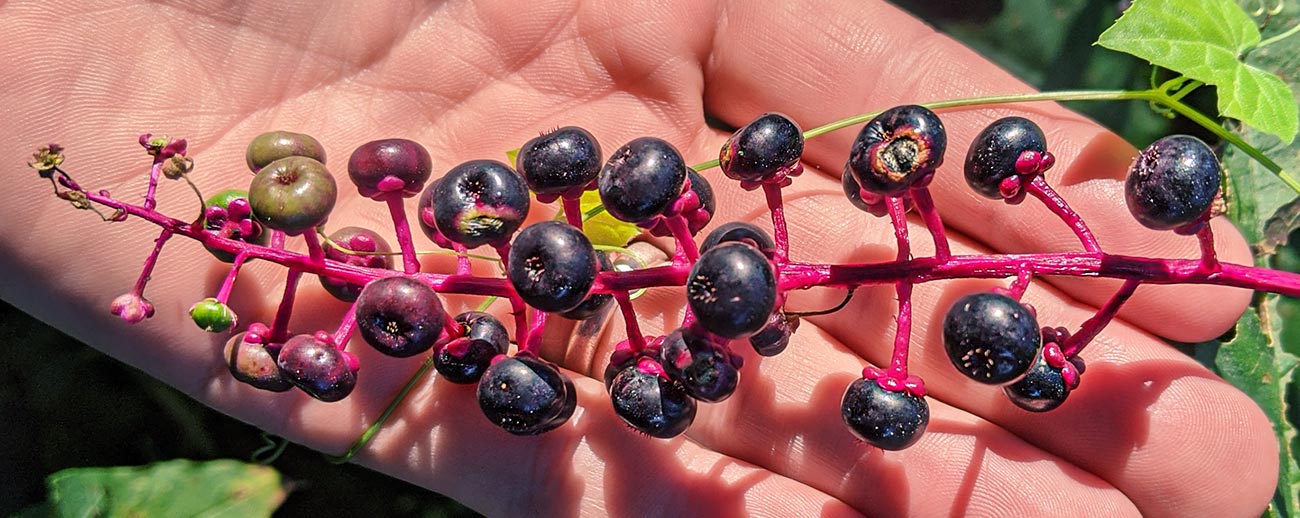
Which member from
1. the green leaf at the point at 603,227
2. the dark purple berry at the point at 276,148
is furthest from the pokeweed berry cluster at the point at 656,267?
the green leaf at the point at 603,227

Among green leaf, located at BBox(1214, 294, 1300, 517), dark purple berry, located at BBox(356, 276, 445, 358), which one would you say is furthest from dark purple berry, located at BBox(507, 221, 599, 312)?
green leaf, located at BBox(1214, 294, 1300, 517)

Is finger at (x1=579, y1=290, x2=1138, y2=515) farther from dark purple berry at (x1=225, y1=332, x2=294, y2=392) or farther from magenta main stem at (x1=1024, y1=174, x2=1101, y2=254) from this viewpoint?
dark purple berry at (x1=225, y1=332, x2=294, y2=392)

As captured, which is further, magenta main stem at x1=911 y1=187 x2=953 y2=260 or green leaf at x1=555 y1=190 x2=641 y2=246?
green leaf at x1=555 y1=190 x2=641 y2=246

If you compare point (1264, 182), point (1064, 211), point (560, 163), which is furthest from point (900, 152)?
point (1264, 182)

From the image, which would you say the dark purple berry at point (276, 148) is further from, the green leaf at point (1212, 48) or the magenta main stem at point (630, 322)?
the green leaf at point (1212, 48)

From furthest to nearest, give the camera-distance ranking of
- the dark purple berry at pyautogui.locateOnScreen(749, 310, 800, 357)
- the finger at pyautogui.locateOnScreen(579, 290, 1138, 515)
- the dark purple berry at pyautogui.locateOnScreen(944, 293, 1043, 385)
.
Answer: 1. the finger at pyautogui.locateOnScreen(579, 290, 1138, 515)
2. the dark purple berry at pyautogui.locateOnScreen(749, 310, 800, 357)
3. the dark purple berry at pyautogui.locateOnScreen(944, 293, 1043, 385)

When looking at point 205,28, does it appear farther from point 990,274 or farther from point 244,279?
point 990,274

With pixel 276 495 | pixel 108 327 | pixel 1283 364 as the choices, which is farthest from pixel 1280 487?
pixel 108 327
